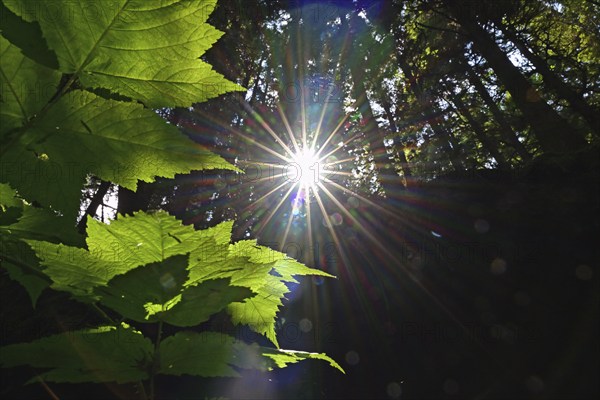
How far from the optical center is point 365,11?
36.1 feet

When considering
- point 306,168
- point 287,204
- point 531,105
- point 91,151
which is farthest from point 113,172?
point 287,204

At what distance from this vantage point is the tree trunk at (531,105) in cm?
682

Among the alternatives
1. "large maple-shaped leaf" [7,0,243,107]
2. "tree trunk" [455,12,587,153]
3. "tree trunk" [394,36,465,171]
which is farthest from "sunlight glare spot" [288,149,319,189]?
"large maple-shaped leaf" [7,0,243,107]

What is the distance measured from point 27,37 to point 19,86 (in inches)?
3.0

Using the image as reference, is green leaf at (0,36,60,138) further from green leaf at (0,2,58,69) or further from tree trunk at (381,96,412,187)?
tree trunk at (381,96,412,187)

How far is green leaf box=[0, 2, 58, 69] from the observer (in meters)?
0.51

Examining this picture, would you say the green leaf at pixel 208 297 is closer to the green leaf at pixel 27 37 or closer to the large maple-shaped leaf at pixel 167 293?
the large maple-shaped leaf at pixel 167 293

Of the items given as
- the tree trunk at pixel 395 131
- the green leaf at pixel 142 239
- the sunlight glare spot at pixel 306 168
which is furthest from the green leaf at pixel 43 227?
the tree trunk at pixel 395 131

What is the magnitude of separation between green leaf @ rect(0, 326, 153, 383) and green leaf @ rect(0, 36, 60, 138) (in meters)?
0.34

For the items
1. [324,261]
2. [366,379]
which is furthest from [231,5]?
[366,379]

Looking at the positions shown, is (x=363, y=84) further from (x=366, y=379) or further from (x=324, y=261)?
(x=366, y=379)

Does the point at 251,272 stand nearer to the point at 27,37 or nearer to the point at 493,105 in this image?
the point at 27,37

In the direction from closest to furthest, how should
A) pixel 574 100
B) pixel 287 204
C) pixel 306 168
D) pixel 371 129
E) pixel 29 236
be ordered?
pixel 29 236, pixel 574 100, pixel 371 129, pixel 306 168, pixel 287 204

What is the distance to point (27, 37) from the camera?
520 mm
